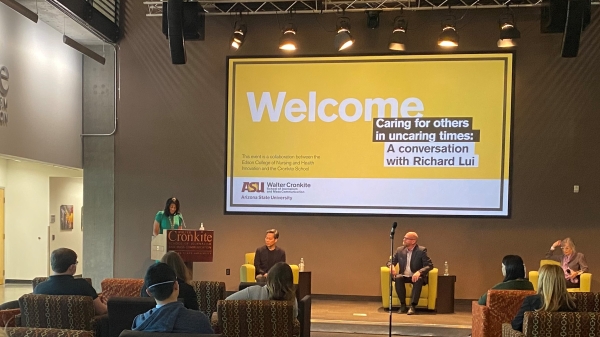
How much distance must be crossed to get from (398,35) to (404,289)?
321cm

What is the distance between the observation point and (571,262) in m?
7.53

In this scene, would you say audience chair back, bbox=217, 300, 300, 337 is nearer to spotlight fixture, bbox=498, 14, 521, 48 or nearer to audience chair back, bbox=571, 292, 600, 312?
audience chair back, bbox=571, 292, 600, 312

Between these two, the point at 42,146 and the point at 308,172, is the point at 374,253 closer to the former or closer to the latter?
the point at 308,172

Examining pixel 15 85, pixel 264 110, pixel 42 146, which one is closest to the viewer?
pixel 15 85

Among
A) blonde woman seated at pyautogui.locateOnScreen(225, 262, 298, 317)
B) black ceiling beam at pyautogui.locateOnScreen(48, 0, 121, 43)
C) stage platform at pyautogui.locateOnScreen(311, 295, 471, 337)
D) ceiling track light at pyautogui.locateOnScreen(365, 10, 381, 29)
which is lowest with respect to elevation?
stage platform at pyautogui.locateOnScreen(311, 295, 471, 337)

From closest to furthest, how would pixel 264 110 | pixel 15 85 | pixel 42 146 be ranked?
1. pixel 15 85
2. pixel 42 146
3. pixel 264 110

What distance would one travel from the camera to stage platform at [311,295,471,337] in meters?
6.73

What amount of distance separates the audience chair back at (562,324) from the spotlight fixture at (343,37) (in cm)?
475

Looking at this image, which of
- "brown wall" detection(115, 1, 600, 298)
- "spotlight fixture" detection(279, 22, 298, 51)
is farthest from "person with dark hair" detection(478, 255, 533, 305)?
"spotlight fixture" detection(279, 22, 298, 51)

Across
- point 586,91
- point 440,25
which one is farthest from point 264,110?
point 586,91

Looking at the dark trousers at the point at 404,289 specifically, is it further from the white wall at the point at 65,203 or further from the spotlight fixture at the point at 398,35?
the white wall at the point at 65,203

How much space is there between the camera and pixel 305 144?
8500 millimetres

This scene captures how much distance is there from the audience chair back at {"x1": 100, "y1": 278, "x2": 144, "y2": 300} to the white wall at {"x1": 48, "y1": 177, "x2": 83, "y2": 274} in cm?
614

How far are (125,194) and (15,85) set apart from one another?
2.28 m
